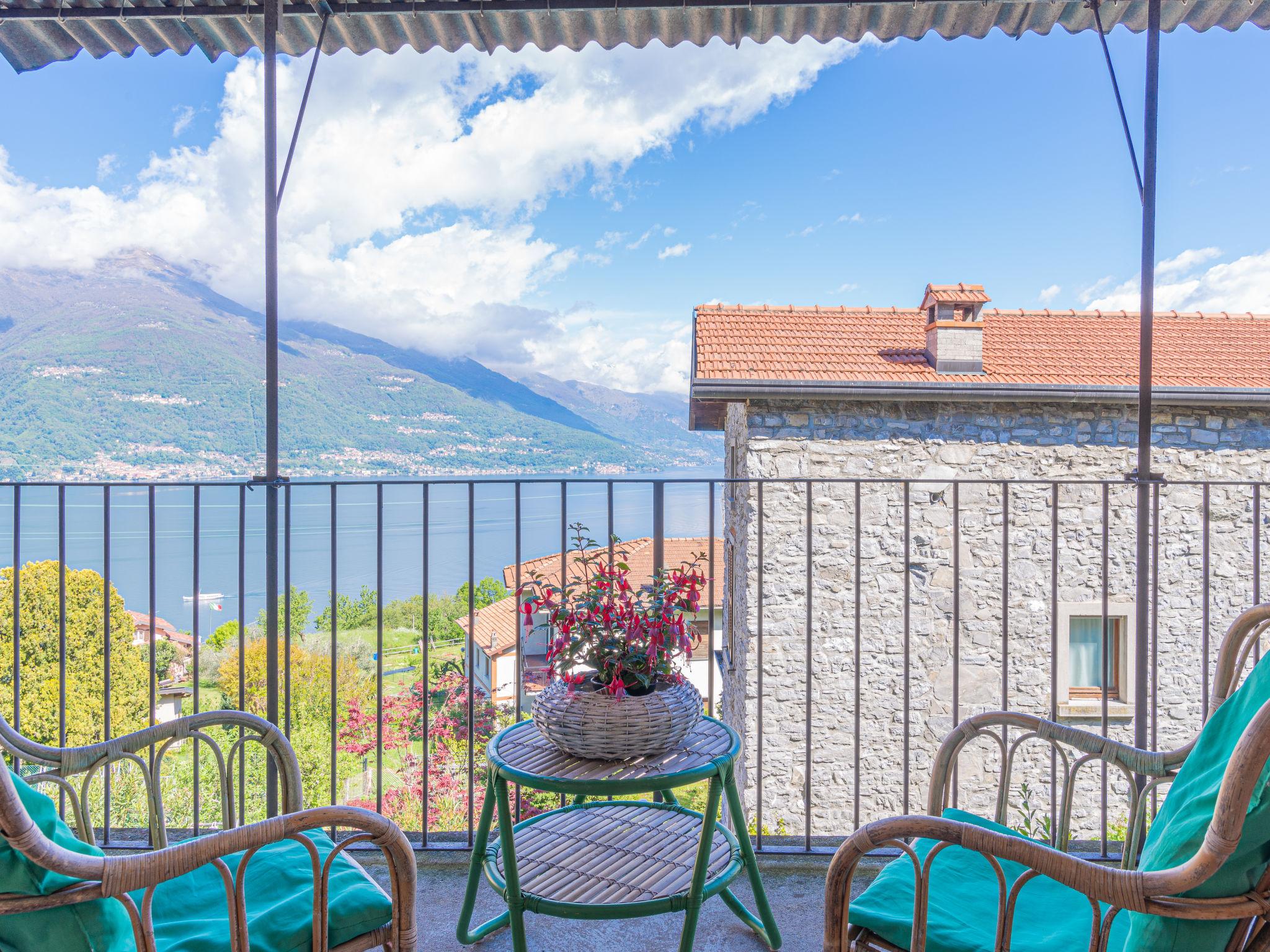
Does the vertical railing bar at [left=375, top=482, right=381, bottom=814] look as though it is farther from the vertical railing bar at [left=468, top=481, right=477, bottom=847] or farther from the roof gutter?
the roof gutter

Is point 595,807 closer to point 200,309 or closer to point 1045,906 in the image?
point 1045,906

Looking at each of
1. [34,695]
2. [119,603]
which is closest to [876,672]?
[119,603]

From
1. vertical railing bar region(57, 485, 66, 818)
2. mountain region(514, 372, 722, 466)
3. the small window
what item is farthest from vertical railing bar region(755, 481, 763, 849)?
mountain region(514, 372, 722, 466)

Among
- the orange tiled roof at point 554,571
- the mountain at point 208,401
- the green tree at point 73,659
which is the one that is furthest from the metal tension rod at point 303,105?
the mountain at point 208,401

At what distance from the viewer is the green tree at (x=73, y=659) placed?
796cm

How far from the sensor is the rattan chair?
31.6 inches

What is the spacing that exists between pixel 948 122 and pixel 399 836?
33662 mm

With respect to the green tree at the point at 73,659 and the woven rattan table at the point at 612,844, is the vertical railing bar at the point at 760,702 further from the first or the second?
the green tree at the point at 73,659

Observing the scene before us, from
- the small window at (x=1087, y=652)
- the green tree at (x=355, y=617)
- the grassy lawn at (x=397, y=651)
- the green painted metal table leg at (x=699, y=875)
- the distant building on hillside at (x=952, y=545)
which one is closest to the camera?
the green painted metal table leg at (x=699, y=875)

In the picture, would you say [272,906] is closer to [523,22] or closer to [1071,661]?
[523,22]

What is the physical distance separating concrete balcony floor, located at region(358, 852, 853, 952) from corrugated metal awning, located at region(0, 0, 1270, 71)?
7.33ft

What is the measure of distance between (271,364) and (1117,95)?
223 cm

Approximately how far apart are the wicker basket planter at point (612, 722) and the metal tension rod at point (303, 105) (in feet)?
4.74

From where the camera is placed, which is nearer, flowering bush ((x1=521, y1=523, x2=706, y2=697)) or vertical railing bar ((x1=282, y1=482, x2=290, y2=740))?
flowering bush ((x1=521, y1=523, x2=706, y2=697))
